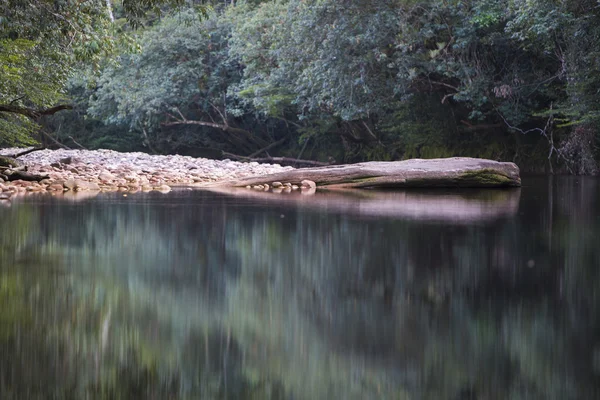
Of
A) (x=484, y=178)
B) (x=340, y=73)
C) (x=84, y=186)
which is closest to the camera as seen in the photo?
(x=84, y=186)

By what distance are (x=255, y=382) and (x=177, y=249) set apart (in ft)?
7.25

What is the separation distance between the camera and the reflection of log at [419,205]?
569 centimetres

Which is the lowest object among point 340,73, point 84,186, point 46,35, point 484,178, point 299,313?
point 299,313

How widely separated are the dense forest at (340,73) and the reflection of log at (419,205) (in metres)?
3.94

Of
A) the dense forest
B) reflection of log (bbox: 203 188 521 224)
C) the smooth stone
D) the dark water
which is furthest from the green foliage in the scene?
the dark water

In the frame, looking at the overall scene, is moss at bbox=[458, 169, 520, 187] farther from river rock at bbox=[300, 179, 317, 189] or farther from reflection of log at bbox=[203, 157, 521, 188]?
river rock at bbox=[300, 179, 317, 189]

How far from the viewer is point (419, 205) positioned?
681 cm

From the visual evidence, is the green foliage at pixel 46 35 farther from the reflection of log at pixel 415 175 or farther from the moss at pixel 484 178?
the moss at pixel 484 178

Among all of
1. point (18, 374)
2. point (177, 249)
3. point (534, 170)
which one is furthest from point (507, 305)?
point (534, 170)

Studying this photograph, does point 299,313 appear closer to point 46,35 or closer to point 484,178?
point 484,178

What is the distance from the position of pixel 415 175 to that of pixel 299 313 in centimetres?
776

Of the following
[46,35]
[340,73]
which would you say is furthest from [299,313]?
[340,73]

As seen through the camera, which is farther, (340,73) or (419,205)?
(340,73)

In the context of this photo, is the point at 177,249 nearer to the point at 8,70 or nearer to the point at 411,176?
the point at 411,176
